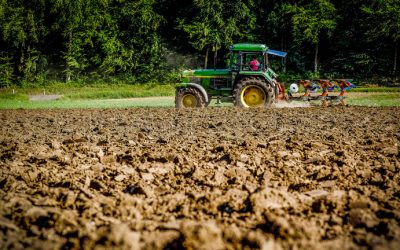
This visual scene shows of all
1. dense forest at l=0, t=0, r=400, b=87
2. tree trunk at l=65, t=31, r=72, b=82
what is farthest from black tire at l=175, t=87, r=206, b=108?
tree trunk at l=65, t=31, r=72, b=82

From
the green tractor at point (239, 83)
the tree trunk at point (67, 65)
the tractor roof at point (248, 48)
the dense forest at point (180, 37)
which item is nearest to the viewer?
the tractor roof at point (248, 48)

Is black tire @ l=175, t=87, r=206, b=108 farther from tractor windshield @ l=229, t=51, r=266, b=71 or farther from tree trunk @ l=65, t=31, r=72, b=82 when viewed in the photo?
tree trunk @ l=65, t=31, r=72, b=82

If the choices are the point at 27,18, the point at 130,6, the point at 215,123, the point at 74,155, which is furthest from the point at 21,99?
the point at 74,155

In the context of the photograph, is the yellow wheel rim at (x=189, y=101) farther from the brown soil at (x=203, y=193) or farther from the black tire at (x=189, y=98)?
the brown soil at (x=203, y=193)

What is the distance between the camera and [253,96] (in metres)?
12.8

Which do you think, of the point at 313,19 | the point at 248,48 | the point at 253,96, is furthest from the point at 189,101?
the point at 313,19

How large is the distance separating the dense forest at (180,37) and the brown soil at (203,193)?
2937 centimetres

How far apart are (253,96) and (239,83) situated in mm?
757

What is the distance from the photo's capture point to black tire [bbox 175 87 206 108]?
12.7 m

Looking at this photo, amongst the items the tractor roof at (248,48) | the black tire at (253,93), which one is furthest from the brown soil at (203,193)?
the tractor roof at (248,48)

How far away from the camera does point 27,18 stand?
32469mm

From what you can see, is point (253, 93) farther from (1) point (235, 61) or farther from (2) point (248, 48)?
(2) point (248, 48)

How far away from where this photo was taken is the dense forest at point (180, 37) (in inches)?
1288

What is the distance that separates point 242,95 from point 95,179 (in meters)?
9.62
